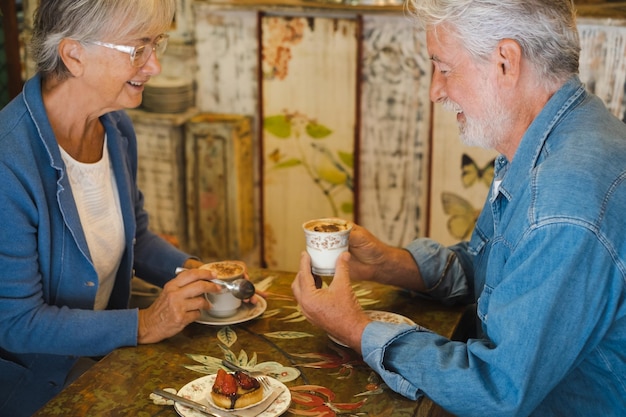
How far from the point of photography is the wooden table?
1703 millimetres

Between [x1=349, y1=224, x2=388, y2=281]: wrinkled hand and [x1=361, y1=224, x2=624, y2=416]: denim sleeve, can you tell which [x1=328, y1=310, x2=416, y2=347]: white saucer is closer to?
[x1=349, y1=224, x2=388, y2=281]: wrinkled hand

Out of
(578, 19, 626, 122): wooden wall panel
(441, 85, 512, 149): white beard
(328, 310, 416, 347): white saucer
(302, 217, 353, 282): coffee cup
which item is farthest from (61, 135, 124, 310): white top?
(578, 19, 626, 122): wooden wall panel

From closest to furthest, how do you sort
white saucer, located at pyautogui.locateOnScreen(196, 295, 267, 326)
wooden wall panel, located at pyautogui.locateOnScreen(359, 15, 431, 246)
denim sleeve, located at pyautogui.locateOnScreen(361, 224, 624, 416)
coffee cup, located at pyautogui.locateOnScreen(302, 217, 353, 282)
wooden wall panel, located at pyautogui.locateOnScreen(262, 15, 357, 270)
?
denim sleeve, located at pyautogui.locateOnScreen(361, 224, 624, 416) < coffee cup, located at pyautogui.locateOnScreen(302, 217, 353, 282) < white saucer, located at pyautogui.locateOnScreen(196, 295, 267, 326) < wooden wall panel, located at pyautogui.locateOnScreen(359, 15, 431, 246) < wooden wall panel, located at pyautogui.locateOnScreen(262, 15, 357, 270)

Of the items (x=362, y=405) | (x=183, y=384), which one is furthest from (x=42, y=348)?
(x=362, y=405)

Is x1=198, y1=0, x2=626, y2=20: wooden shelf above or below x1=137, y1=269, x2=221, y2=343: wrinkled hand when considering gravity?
above

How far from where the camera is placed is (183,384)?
1.79m

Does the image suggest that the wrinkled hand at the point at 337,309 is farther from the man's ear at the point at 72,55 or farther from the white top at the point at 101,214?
the man's ear at the point at 72,55

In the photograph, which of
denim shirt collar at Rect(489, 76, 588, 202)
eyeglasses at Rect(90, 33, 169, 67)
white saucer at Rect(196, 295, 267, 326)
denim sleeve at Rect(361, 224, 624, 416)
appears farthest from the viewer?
eyeglasses at Rect(90, 33, 169, 67)

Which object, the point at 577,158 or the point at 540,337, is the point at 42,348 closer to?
the point at 540,337

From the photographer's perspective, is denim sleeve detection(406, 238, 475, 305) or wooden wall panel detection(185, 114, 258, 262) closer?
denim sleeve detection(406, 238, 475, 305)

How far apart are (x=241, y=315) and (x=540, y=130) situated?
930mm

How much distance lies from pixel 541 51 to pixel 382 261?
0.77 m

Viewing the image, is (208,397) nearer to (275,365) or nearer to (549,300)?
(275,365)

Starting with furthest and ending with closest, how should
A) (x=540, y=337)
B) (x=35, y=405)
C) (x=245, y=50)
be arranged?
1. (x=245, y=50)
2. (x=35, y=405)
3. (x=540, y=337)
